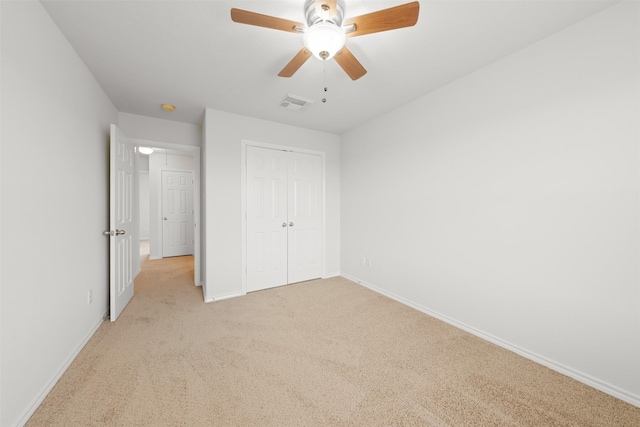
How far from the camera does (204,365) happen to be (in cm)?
179

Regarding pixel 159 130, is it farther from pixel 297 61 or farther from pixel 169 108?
pixel 297 61

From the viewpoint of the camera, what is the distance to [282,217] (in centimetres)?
356

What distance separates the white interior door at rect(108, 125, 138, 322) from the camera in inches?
95.3

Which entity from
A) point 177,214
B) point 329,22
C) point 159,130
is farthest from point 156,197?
point 329,22

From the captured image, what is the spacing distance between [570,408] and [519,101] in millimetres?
2131

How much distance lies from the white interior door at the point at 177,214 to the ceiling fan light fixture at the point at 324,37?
557 centimetres

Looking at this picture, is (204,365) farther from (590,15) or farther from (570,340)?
(590,15)

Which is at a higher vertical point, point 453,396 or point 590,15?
point 590,15

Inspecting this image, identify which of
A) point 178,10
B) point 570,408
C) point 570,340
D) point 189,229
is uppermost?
point 178,10

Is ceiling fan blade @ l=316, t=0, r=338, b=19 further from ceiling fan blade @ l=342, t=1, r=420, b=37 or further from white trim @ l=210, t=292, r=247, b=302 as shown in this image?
white trim @ l=210, t=292, r=247, b=302

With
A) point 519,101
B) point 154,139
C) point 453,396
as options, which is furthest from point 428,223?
point 154,139

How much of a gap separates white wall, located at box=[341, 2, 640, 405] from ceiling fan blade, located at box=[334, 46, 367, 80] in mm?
1234

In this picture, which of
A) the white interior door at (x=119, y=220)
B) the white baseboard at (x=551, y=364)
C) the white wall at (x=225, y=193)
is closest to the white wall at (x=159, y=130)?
the white interior door at (x=119, y=220)

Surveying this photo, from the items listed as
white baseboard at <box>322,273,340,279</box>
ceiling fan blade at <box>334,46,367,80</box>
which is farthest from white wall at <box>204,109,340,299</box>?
ceiling fan blade at <box>334,46,367,80</box>
